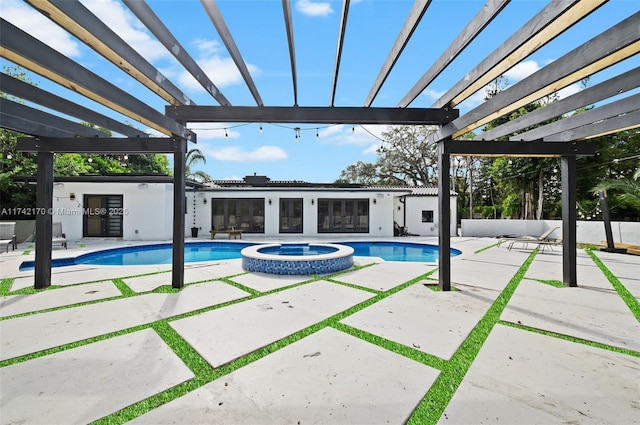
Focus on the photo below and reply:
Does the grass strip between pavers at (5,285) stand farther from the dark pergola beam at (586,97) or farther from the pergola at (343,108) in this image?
the dark pergola beam at (586,97)

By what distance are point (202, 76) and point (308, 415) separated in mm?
4052

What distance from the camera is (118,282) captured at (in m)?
5.32

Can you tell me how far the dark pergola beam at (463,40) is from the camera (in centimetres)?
232

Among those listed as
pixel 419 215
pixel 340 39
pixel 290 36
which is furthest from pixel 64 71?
pixel 419 215

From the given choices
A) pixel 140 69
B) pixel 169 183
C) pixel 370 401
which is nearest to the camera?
pixel 370 401

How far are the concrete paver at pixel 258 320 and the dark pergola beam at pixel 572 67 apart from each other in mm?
3441

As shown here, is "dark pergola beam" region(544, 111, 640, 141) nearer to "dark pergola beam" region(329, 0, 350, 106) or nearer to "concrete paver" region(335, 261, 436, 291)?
"concrete paver" region(335, 261, 436, 291)

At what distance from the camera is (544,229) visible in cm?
1455

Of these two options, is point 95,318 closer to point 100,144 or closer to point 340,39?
point 100,144

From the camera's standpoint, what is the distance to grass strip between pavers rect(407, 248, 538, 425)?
194 cm

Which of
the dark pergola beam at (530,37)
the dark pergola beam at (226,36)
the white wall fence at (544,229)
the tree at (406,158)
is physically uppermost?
the tree at (406,158)

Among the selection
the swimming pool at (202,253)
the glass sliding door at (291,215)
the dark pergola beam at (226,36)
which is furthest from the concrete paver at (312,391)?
the glass sliding door at (291,215)

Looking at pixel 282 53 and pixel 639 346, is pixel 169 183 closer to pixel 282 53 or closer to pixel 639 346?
pixel 282 53

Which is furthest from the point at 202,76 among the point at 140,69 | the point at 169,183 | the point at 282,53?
the point at 169,183
